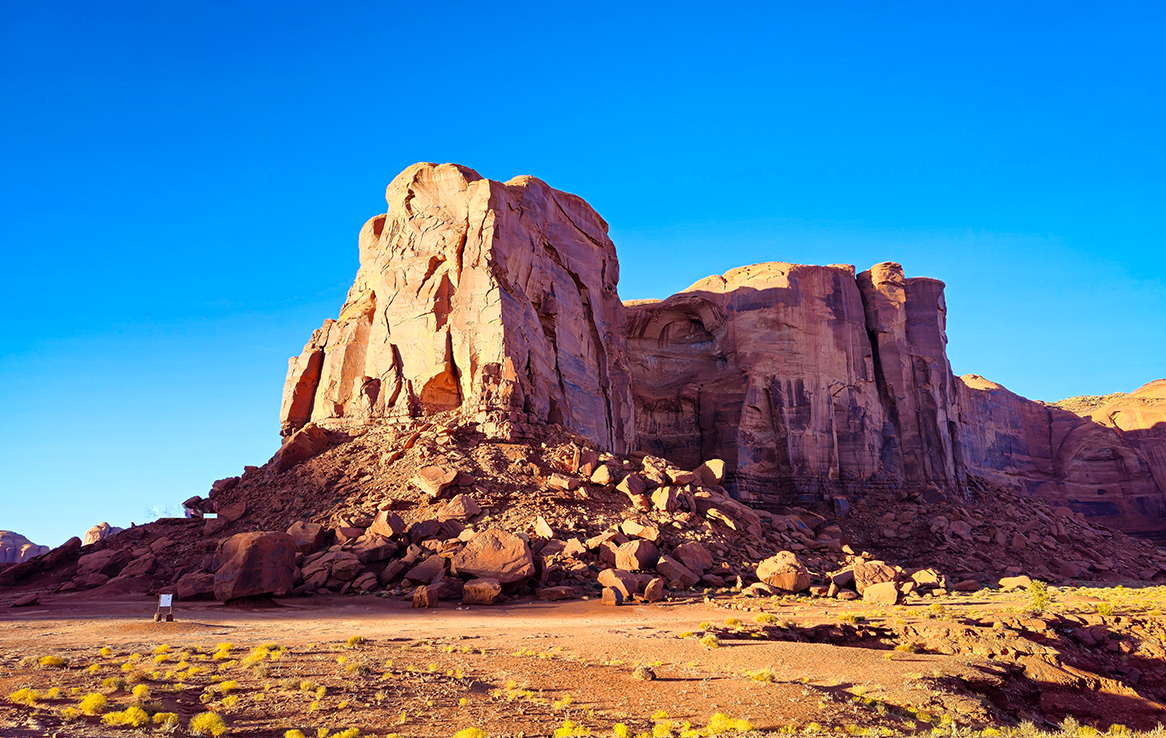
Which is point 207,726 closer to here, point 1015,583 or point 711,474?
point 711,474

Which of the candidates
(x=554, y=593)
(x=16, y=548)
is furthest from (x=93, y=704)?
(x=16, y=548)

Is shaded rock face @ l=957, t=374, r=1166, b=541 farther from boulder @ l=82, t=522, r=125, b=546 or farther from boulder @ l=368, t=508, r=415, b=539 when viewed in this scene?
boulder @ l=82, t=522, r=125, b=546

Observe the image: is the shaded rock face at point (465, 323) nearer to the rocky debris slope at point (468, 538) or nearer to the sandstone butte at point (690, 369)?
the sandstone butte at point (690, 369)

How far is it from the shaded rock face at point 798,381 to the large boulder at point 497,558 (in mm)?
28237

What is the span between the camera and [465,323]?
36.7 m

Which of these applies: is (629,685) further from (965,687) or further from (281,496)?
Answer: (281,496)

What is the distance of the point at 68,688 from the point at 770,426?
47.5 metres

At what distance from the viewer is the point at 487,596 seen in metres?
24.2

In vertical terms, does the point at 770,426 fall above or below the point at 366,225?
below

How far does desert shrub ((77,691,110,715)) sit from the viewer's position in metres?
10.5

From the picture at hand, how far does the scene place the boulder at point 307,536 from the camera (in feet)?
91.0

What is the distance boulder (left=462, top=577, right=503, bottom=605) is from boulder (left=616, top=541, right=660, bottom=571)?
4960mm

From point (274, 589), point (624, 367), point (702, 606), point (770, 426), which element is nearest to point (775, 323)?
point (770, 426)

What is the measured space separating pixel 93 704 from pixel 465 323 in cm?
2695
